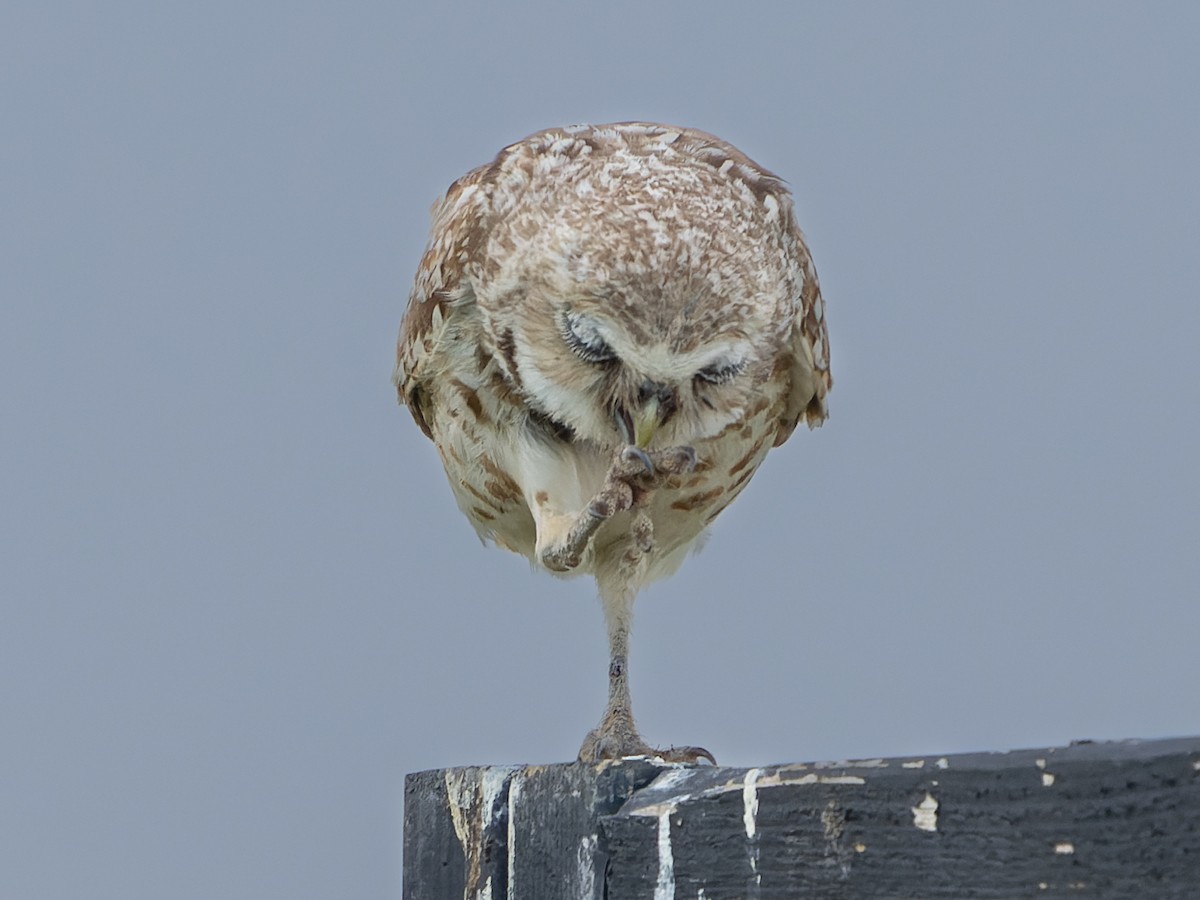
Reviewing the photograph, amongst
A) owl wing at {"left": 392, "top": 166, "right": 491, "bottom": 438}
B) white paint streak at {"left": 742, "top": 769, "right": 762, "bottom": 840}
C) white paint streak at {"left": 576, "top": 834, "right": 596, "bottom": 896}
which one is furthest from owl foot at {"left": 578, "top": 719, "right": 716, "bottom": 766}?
white paint streak at {"left": 742, "top": 769, "right": 762, "bottom": 840}

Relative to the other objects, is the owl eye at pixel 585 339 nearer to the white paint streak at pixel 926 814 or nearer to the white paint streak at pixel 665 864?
the white paint streak at pixel 665 864

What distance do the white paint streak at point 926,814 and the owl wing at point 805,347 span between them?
3.20m

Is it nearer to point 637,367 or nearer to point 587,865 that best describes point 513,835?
point 587,865

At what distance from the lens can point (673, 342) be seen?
480cm

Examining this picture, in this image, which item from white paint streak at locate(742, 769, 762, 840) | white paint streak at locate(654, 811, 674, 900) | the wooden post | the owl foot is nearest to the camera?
the wooden post

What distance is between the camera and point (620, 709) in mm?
5867

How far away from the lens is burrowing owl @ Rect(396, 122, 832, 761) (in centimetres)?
491

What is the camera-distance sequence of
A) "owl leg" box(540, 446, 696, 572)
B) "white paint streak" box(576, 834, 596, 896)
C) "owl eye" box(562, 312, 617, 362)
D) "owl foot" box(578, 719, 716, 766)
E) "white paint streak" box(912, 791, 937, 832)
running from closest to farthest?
"white paint streak" box(912, 791, 937, 832)
"white paint streak" box(576, 834, 596, 896)
"owl leg" box(540, 446, 696, 572)
"owl eye" box(562, 312, 617, 362)
"owl foot" box(578, 719, 716, 766)

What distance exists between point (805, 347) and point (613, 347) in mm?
1145

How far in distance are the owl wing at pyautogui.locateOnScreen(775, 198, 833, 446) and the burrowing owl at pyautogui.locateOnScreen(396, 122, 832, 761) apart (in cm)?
1

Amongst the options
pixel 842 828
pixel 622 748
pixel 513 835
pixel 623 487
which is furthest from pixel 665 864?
pixel 622 748

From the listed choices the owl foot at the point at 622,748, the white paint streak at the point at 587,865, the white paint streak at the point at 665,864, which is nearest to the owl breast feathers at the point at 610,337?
the owl foot at the point at 622,748

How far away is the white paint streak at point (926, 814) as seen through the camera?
8.39 ft

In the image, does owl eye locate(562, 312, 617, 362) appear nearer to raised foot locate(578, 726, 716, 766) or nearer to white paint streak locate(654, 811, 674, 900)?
raised foot locate(578, 726, 716, 766)
